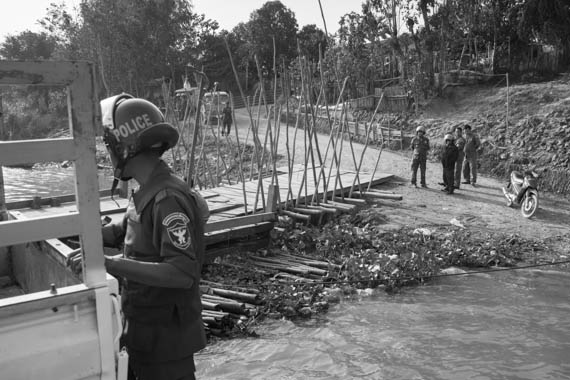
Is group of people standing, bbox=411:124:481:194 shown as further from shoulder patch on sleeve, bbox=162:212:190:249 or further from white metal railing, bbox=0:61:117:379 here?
white metal railing, bbox=0:61:117:379

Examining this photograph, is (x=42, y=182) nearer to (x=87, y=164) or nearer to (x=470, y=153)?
(x=470, y=153)

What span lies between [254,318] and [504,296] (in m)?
3.14

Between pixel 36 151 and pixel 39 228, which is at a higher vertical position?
pixel 36 151

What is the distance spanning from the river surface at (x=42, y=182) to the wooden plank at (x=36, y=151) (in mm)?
13462

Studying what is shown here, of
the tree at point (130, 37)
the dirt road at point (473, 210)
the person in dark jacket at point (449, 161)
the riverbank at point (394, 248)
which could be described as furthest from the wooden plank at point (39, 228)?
the tree at point (130, 37)

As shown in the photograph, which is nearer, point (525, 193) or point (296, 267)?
point (296, 267)

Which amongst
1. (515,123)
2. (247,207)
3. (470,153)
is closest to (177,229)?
(247,207)

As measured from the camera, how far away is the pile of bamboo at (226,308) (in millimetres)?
4867

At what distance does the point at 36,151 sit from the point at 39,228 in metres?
0.23

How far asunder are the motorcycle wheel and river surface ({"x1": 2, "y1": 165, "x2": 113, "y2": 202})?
11129 mm

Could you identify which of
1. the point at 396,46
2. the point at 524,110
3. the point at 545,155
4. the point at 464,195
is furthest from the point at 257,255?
the point at 396,46

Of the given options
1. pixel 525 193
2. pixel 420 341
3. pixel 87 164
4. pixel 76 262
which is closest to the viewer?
pixel 87 164

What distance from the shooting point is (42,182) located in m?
17.9

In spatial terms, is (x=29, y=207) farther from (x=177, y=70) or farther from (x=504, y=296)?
(x=177, y=70)
